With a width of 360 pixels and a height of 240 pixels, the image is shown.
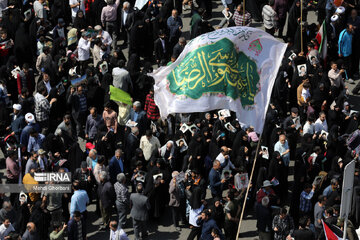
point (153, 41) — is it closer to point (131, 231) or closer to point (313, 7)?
point (313, 7)

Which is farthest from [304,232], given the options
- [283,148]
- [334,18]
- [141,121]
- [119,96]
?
[334,18]

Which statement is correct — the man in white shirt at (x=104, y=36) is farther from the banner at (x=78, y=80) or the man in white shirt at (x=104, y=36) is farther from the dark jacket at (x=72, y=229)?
the dark jacket at (x=72, y=229)

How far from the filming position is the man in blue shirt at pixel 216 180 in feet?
73.7

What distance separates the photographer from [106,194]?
2222 cm

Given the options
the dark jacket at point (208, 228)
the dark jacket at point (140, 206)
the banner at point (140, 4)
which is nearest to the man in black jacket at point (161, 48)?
the banner at point (140, 4)

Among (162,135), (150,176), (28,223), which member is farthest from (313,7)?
(28,223)

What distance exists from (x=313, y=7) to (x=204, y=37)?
1285cm

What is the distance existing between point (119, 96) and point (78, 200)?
3.73 metres

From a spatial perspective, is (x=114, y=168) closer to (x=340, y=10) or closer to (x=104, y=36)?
(x=104, y=36)

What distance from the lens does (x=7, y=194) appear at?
2392cm

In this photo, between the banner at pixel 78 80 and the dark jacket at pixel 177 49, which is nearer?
the banner at pixel 78 80

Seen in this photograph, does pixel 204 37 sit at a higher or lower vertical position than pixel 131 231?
higher

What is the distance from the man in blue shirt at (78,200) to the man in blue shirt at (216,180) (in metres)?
2.76

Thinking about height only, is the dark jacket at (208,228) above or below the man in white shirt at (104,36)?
below
